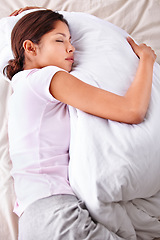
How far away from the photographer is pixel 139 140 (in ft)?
3.19

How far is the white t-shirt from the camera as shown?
104 cm

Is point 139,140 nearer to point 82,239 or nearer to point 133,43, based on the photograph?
point 82,239

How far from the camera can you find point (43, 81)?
3.45 feet

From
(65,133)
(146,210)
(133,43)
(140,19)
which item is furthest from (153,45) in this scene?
(146,210)

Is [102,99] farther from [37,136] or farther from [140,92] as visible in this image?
[37,136]

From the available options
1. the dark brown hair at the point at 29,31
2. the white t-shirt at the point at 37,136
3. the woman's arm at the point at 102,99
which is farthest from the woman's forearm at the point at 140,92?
the dark brown hair at the point at 29,31

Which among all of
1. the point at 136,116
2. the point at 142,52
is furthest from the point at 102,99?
the point at 142,52

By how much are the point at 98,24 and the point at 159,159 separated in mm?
590

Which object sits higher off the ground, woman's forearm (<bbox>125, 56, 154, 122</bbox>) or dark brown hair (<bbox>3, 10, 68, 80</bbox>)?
dark brown hair (<bbox>3, 10, 68, 80</bbox>)

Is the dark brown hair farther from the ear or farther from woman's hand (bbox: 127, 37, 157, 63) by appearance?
woman's hand (bbox: 127, 37, 157, 63)

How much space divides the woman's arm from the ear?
0.60 feet

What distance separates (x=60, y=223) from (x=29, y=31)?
635 mm

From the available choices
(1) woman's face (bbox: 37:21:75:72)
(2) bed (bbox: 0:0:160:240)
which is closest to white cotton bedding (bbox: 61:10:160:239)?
(2) bed (bbox: 0:0:160:240)

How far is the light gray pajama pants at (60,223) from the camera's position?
0.90 m
